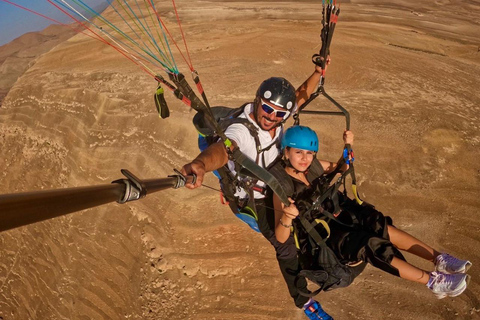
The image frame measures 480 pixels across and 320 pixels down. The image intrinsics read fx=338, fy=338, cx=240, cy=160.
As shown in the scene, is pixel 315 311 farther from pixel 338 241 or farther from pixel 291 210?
pixel 291 210

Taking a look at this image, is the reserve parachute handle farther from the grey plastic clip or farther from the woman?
the woman

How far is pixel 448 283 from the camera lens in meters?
3.16

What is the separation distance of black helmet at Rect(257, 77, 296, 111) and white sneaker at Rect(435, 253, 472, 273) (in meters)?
2.16

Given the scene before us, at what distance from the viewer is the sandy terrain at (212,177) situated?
578cm

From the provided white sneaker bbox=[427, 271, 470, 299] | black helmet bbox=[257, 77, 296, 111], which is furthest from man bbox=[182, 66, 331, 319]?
white sneaker bbox=[427, 271, 470, 299]

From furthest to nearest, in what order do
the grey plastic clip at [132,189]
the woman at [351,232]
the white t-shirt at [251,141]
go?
the white t-shirt at [251,141], the woman at [351,232], the grey plastic clip at [132,189]

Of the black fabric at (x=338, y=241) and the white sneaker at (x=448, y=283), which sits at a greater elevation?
the black fabric at (x=338, y=241)

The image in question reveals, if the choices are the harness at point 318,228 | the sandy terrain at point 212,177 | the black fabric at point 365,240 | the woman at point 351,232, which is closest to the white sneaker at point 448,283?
the woman at point 351,232

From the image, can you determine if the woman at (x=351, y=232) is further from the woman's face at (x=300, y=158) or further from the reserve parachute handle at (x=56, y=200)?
the reserve parachute handle at (x=56, y=200)

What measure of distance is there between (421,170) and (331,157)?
1.74m

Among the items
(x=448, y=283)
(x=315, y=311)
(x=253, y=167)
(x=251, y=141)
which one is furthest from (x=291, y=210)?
(x=315, y=311)

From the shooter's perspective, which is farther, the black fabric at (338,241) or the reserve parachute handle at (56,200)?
the black fabric at (338,241)

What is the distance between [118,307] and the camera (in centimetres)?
674

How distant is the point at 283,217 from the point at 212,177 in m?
4.48
